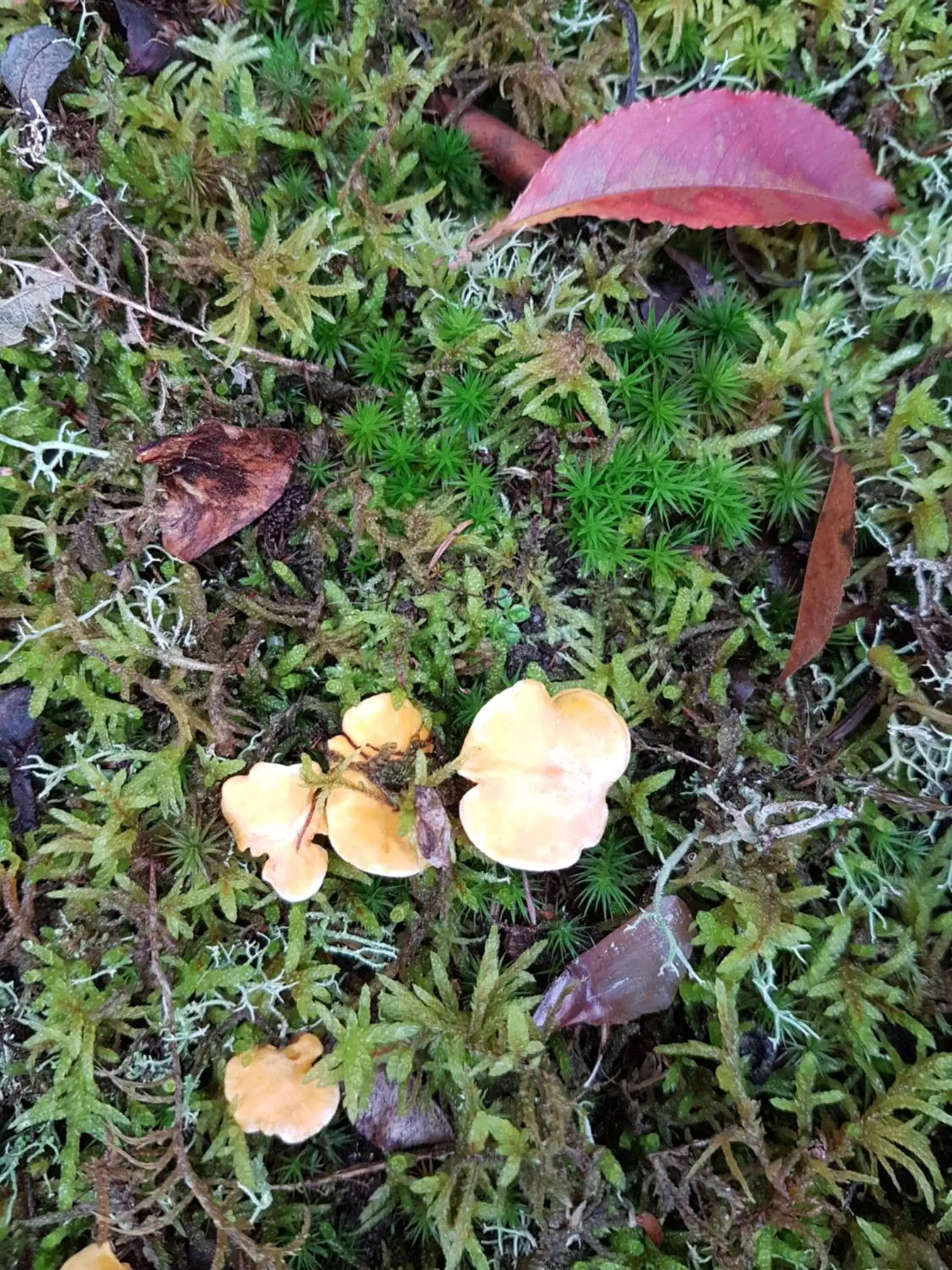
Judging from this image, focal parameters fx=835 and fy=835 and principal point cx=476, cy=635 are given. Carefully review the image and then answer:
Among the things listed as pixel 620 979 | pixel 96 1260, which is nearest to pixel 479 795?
pixel 620 979

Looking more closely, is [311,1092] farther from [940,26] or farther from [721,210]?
[940,26]

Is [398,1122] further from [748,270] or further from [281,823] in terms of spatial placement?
[748,270]

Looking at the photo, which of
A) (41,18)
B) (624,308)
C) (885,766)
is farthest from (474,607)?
(41,18)

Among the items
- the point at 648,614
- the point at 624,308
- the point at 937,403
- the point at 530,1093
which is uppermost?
the point at 624,308

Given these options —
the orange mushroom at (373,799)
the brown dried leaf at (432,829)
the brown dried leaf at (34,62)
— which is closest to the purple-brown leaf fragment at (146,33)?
the brown dried leaf at (34,62)

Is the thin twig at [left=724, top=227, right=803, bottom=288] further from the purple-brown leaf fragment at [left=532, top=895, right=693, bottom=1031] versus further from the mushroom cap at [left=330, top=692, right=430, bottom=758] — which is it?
the purple-brown leaf fragment at [left=532, top=895, right=693, bottom=1031]

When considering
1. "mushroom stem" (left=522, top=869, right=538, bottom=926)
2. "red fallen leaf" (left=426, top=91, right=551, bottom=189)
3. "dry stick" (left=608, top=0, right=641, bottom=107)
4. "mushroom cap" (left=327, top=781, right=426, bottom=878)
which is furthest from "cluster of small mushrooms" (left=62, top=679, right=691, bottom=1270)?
"dry stick" (left=608, top=0, right=641, bottom=107)
